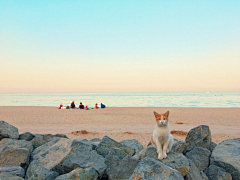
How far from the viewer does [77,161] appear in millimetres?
4852

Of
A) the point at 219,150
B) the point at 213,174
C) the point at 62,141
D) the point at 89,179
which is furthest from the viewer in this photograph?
the point at 62,141

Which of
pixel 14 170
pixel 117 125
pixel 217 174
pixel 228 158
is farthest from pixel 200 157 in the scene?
pixel 117 125

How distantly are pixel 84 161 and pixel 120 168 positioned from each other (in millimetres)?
915

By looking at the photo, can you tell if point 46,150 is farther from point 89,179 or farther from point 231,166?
point 231,166

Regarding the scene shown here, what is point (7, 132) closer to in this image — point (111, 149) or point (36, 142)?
point (36, 142)

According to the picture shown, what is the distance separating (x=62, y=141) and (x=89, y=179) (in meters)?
2.21

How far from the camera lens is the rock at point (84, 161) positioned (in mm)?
4695

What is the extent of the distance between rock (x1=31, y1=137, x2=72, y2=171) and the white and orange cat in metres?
2.60

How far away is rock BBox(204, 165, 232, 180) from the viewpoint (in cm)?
459

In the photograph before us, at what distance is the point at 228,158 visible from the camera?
5.18 m

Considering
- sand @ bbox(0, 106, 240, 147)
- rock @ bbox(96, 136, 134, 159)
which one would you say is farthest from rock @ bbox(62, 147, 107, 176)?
sand @ bbox(0, 106, 240, 147)

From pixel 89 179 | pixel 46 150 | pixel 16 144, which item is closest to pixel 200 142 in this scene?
pixel 89 179

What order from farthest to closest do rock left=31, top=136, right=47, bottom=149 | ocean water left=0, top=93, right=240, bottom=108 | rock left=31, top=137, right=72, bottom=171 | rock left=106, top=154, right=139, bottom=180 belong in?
ocean water left=0, top=93, right=240, bottom=108 → rock left=31, top=136, right=47, bottom=149 → rock left=31, top=137, right=72, bottom=171 → rock left=106, top=154, right=139, bottom=180

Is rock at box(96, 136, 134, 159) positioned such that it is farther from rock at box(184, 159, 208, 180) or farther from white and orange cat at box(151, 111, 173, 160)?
rock at box(184, 159, 208, 180)
